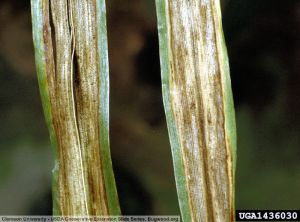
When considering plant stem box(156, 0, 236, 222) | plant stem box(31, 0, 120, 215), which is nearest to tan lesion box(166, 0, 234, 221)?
plant stem box(156, 0, 236, 222)

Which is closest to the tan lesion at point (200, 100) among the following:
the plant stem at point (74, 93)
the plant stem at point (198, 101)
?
the plant stem at point (198, 101)

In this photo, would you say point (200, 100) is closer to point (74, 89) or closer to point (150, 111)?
point (150, 111)

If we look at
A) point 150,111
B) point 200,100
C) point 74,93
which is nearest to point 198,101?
point 200,100

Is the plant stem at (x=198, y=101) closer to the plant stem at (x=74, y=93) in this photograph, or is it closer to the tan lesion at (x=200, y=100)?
the tan lesion at (x=200, y=100)

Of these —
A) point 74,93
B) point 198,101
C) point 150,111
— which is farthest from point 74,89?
point 198,101

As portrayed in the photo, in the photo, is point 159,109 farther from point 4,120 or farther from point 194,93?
point 4,120

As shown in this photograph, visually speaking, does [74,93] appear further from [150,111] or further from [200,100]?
[200,100]
